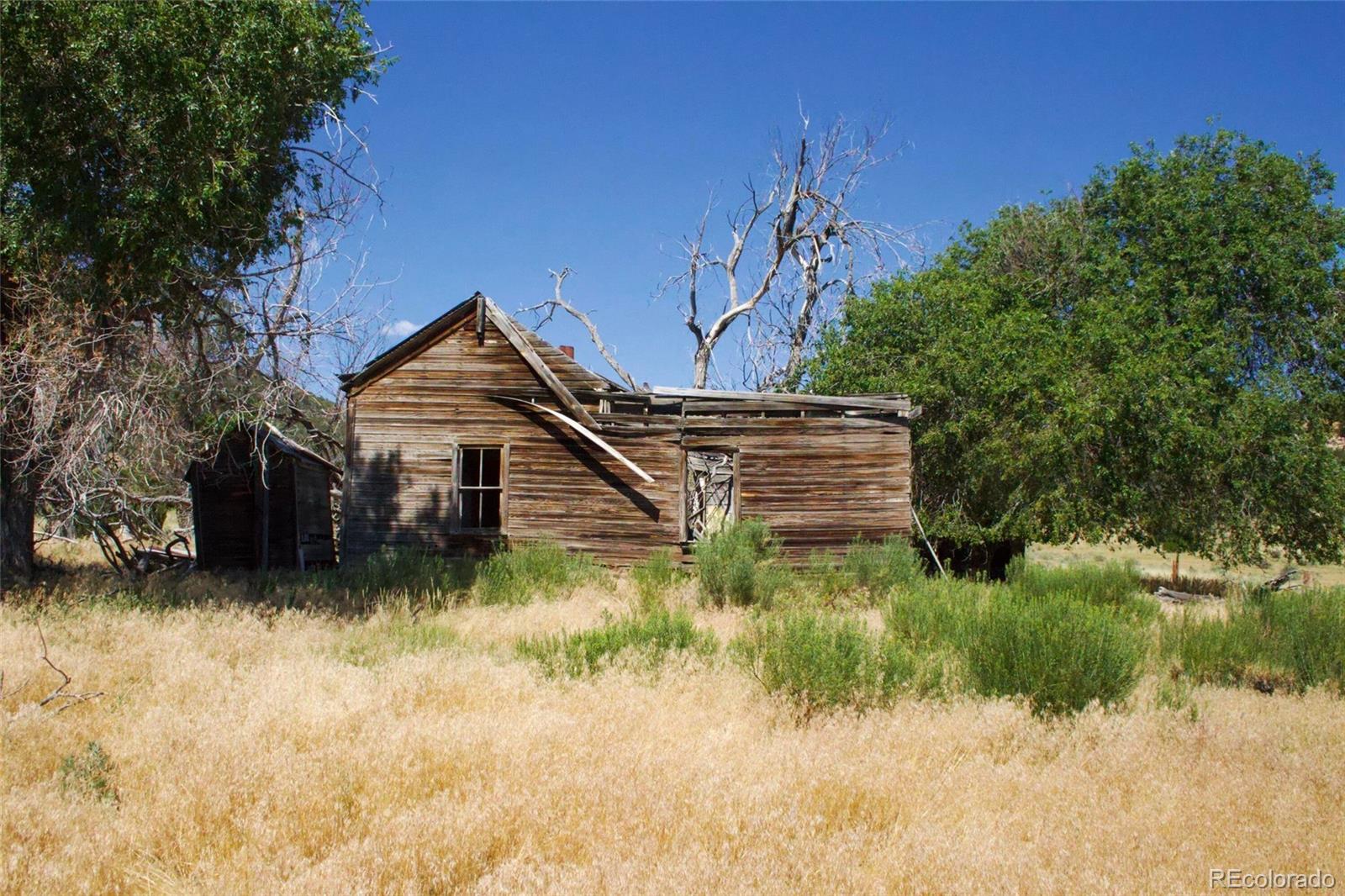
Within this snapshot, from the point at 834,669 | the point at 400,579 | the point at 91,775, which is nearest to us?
the point at 91,775

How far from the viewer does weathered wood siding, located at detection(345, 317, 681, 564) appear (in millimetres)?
14938

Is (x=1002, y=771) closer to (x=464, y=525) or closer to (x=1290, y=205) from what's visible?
(x=464, y=525)

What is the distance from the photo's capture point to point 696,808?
14.4 feet

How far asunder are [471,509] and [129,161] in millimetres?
8034

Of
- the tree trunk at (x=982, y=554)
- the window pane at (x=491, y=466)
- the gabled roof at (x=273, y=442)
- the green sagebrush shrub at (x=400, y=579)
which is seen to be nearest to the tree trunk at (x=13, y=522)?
the green sagebrush shrub at (x=400, y=579)

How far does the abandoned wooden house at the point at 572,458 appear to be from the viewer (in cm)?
1494

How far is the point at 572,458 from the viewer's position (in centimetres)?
1505

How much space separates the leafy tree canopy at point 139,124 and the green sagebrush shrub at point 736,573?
6712mm

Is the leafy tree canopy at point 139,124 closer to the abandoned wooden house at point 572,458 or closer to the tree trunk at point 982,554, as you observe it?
the abandoned wooden house at point 572,458

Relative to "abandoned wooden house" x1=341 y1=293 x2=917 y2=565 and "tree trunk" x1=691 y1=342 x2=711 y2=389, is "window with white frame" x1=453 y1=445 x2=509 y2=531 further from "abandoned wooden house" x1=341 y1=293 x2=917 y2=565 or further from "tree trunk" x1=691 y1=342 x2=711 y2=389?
"tree trunk" x1=691 y1=342 x2=711 y2=389

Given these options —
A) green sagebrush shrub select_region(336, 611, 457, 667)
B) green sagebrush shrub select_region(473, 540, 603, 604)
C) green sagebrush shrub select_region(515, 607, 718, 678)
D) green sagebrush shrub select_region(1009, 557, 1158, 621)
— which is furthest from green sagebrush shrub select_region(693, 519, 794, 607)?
green sagebrush shrub select_region(336, 611, 457, 667)

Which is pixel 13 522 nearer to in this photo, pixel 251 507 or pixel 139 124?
pixel 139 124

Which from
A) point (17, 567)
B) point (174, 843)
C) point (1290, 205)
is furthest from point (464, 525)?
point (1290, 205)

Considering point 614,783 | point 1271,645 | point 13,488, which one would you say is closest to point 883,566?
point 1271,645
